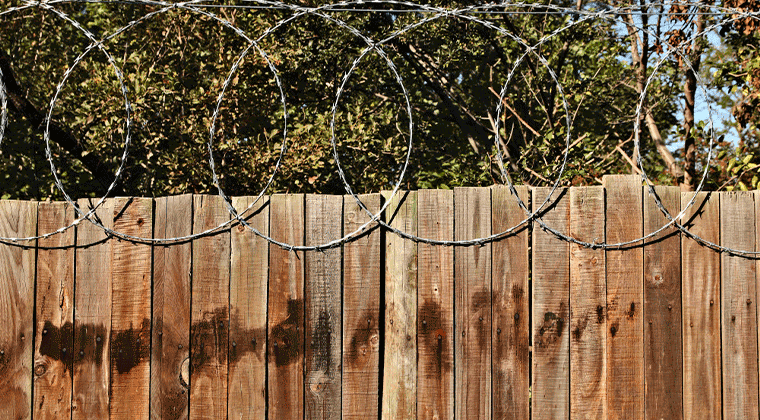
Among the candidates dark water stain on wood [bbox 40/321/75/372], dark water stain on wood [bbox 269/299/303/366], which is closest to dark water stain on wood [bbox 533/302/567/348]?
dark water stain on wood [bbox 269/299/303/366]

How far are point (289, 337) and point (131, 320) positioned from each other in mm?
824

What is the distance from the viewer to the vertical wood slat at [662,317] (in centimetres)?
346

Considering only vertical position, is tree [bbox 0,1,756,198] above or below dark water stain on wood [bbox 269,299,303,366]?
above

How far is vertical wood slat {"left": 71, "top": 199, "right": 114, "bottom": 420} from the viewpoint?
3467 millimetres

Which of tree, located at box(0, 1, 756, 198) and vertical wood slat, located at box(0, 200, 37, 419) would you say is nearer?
vertical wood slat, located at box(0, 200, 37, 419)

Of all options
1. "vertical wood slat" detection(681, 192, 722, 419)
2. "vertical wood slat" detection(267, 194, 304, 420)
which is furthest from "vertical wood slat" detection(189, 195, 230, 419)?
"vertical wood slat" detection(681, 192, 722, 419)

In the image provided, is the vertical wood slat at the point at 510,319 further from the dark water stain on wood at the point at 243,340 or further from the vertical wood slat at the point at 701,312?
the dark water stain on wood at the point at 243,340

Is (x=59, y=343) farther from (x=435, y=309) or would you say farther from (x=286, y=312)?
(x=435, y=309)

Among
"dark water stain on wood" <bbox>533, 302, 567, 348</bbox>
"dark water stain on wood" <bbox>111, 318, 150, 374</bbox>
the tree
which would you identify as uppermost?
the tree

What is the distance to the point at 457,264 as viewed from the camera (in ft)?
11.5

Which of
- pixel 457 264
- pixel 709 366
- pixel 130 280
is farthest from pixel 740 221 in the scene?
pixel 130 280

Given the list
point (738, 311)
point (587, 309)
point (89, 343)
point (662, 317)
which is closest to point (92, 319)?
point (89, 343)

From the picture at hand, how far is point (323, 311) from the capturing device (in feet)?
11.4

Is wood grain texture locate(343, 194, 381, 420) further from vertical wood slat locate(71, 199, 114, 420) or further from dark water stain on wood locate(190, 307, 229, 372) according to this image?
vertical wood slat locate(71, 199, 114, 420)
